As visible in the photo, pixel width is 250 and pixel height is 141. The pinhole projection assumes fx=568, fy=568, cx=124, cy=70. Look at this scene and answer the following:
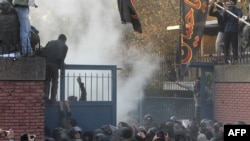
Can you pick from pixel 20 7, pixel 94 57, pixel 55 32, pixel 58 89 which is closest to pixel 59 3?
pixel 94 57

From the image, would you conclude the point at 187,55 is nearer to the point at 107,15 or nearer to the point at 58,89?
the point at 58,89

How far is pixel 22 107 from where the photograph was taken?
8.83 m

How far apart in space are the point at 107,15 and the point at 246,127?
20.1 meters

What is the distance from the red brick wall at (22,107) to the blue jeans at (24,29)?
0.59 metres

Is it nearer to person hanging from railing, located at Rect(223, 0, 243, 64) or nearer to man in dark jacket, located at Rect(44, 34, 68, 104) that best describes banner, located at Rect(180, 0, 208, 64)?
person hanging from railing, located at Rect(223, 0, 243, 64)

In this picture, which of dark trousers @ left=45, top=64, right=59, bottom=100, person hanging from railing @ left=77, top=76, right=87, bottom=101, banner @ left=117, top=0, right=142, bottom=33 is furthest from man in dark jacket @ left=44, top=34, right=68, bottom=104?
banner @ left=117, top=0, right=142, bottom=33

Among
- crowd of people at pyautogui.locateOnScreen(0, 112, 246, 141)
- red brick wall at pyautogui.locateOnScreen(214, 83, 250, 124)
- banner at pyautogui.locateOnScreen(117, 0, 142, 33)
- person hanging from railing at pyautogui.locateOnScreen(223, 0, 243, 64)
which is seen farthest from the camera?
person hanging from railing at pyautogui.locateOnScreen(223, 0, 243, 64)

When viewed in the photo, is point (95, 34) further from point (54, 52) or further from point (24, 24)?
point (24, 24)

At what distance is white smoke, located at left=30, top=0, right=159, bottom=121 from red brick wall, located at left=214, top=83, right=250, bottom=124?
516 cm

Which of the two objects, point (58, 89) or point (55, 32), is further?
point (55, 32)

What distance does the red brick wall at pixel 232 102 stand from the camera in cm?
1280

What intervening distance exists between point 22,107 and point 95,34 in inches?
593

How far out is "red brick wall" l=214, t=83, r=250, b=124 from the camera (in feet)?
42.0

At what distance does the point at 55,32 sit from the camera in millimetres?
29109
